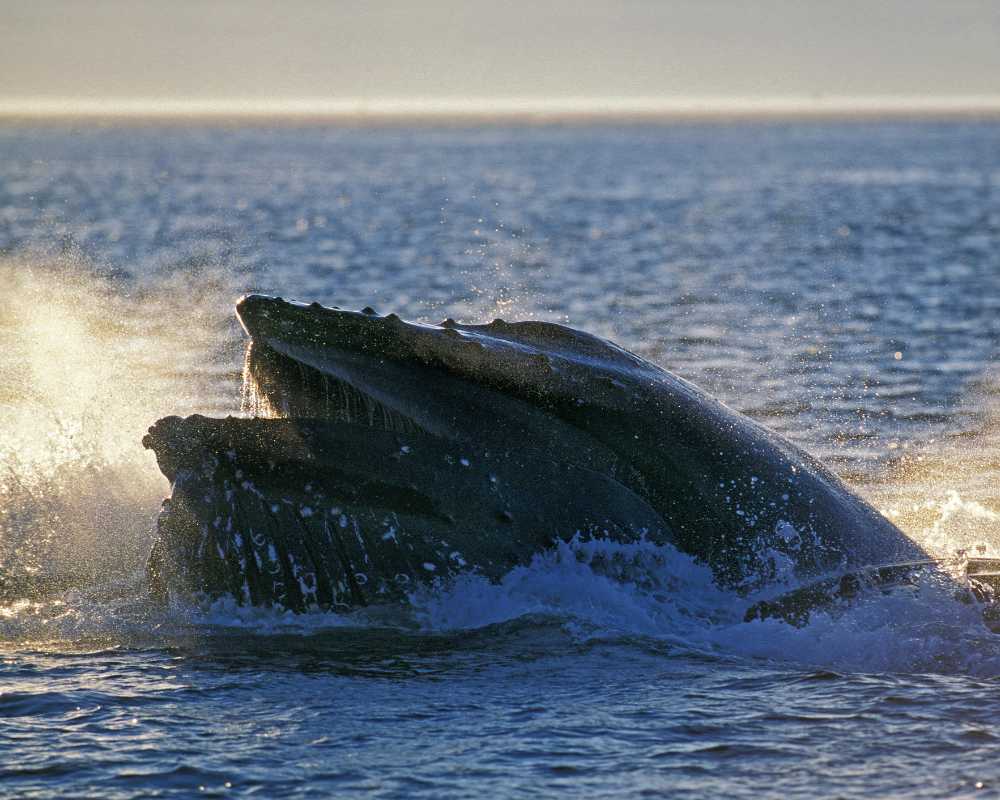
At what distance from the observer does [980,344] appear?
2012 centimetres

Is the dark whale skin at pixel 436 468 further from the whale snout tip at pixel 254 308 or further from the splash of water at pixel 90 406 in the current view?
the splash of water at pixel 90 406

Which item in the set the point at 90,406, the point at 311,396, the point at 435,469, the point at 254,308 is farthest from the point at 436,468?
the point at 90,406

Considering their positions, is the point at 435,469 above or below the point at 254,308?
below

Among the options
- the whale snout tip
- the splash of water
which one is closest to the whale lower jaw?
the whale snout tip

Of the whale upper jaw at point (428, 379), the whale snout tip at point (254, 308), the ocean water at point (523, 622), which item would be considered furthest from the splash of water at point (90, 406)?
the whale snout tip at point (254, 308)

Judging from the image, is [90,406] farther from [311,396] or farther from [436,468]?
[436,468]

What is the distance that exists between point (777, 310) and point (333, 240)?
56.4 feet

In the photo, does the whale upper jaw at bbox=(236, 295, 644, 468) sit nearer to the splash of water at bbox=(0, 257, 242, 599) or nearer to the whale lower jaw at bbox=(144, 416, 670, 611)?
the whale lower jaw at bbox=(144, 416, 670, 611)

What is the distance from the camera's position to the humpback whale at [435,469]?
25.5ft

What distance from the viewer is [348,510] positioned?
7.82 meters

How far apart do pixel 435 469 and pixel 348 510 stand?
1.58 ft

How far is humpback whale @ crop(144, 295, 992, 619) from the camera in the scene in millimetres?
7773

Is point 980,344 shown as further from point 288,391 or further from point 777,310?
point 288,391

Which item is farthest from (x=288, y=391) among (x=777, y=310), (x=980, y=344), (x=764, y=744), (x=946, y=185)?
(x=946, y=185)
